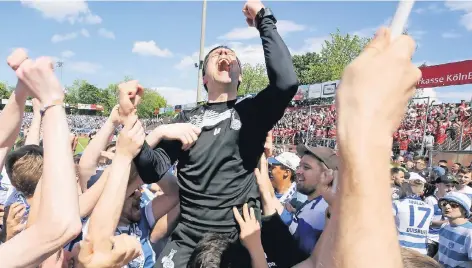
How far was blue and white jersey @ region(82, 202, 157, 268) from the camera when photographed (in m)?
2.49

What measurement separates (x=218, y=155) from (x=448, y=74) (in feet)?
44.3

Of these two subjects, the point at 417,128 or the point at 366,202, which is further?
the point at 417,128

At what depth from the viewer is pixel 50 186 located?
1.24 m

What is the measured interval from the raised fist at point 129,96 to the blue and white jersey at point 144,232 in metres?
1.13

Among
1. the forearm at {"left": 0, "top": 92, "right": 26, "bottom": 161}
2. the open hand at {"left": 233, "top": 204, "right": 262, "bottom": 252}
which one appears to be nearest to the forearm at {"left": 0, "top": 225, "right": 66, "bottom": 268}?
the forearm at {"left": 0, "top": 92, "right": 26, "bottom": 161}

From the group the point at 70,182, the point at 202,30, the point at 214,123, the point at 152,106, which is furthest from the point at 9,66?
the point at 152,106

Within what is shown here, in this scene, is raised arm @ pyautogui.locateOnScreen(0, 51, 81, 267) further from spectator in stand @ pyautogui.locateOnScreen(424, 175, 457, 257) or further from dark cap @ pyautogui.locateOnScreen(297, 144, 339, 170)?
spectator in stand @ pyautogui.locateOnScreen(424, 175, 457, 257)

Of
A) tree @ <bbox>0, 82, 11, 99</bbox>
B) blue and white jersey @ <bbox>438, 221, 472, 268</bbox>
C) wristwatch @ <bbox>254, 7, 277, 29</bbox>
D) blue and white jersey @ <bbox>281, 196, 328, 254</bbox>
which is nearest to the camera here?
wristwatch @ <bbox>254, 7, 277, 29</bbox>

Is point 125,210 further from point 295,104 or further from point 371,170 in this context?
point 295,104

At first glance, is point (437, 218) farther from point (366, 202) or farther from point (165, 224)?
point (366, 202)

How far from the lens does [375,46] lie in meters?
0.63

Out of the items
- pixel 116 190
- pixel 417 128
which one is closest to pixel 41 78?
pixel 116 190

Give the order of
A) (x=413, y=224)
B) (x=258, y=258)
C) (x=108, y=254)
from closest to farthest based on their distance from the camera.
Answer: (x=108, y=254)
(x=258, y=258)
(x=413, y=224)

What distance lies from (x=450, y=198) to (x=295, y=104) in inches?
1007
